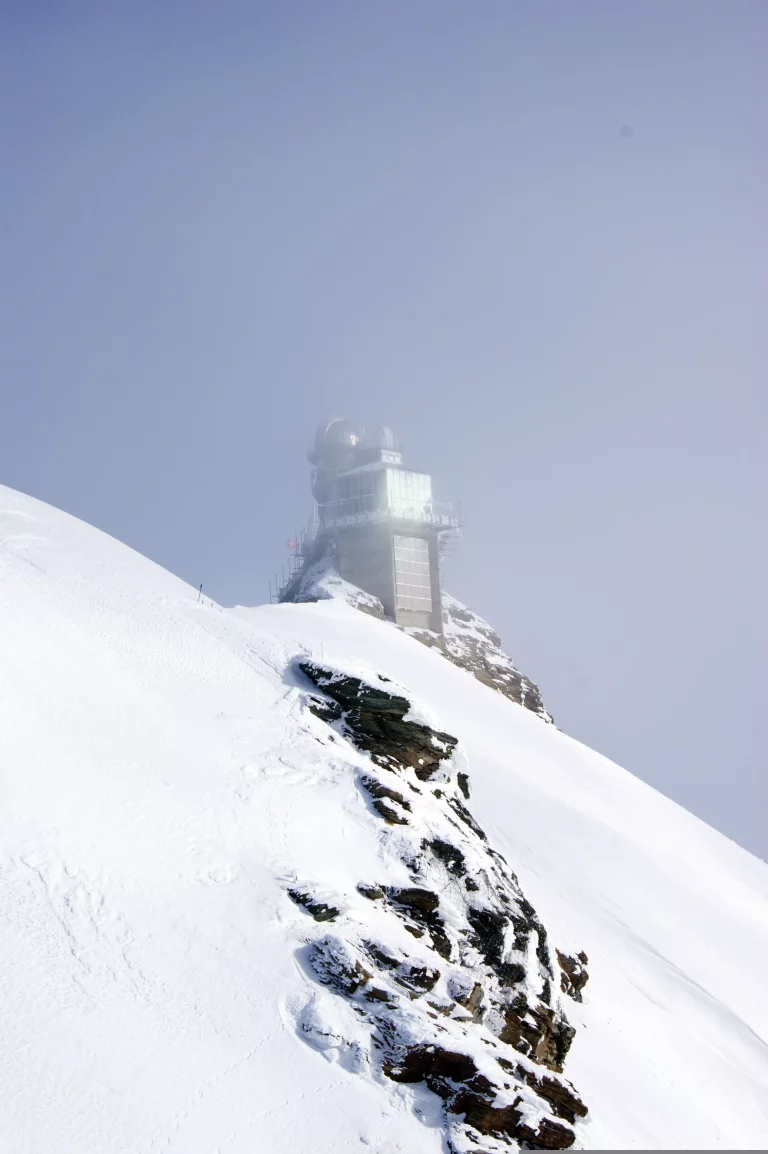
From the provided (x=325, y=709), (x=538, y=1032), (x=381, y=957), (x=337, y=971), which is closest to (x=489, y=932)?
(x=538, y=1032)

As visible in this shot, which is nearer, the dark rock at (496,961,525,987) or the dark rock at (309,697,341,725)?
the dark rock at (496,961,525,987)

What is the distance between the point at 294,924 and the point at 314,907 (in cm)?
50

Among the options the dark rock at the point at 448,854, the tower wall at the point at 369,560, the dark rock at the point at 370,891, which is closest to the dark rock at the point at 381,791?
the dark rock at the point at 448,854

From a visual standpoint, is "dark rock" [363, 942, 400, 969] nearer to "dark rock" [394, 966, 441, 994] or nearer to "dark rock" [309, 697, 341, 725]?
"dark rock" [394, 966, 441, 994]

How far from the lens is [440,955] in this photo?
687 inches

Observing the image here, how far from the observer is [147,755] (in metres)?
19.1

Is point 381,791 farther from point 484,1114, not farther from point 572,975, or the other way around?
point 484,1114

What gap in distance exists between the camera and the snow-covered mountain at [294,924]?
13.0 m

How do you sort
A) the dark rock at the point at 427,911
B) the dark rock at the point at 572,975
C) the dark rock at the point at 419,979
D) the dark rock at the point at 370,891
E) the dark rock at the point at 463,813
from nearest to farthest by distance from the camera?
the dark rock at the point at 419,979
the dark rock at the point at 370,891
the dark rock at the point at 427,911
the dark rock at the point at 572,975
the dark rock at the point at 463,813

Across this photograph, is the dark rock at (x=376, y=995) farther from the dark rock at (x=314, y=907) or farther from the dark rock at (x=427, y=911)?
the dark rock at (x=427, y=911)

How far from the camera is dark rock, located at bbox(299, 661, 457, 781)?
22453 millimetres

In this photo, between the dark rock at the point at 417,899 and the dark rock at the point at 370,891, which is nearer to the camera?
the dark rock at the point at 370,891

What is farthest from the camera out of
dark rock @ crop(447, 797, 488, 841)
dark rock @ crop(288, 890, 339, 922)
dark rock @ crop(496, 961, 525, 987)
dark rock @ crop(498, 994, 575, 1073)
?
dark rock @ crop(447, 797, 488, 841)

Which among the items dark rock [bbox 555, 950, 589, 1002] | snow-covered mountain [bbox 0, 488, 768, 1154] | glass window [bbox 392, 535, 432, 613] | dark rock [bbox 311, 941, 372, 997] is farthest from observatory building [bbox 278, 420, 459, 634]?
dark rock [bbox 311, 941, 372, 997]
